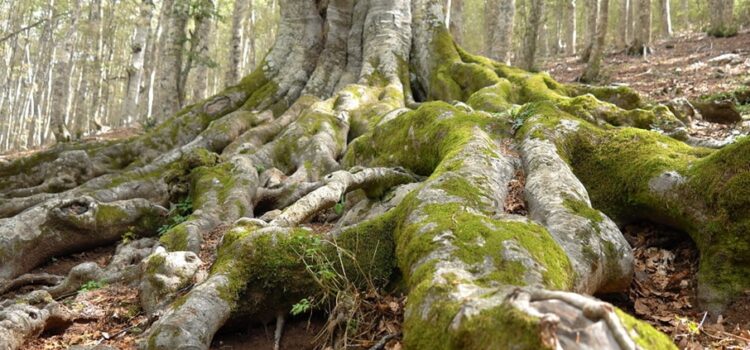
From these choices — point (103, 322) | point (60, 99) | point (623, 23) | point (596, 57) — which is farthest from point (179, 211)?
point (623, 23)

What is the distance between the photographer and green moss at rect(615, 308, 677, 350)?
6.27 feet

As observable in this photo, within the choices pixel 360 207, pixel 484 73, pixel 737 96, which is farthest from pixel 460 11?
pixel 360 207

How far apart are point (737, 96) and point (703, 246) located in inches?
297

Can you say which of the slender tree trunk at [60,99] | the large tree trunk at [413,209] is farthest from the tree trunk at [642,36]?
the slender tree trunk at [60,99]

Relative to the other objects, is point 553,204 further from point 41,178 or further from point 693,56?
point 693,56

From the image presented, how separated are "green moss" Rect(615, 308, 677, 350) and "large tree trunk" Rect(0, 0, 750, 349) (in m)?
0.01

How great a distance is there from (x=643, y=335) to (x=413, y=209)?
2.12 meters

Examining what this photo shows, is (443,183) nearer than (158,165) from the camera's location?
Yes

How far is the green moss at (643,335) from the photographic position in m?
1.91

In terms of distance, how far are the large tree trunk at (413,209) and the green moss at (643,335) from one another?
15 millimetres

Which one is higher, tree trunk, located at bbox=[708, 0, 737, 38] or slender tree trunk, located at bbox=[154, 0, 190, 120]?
tree trunk, located at bbox=[708, 0, 737, 38]

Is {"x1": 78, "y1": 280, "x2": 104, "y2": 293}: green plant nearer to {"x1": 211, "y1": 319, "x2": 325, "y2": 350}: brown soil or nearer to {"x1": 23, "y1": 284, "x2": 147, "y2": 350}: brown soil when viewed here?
{"x1": 23, "y1": 284, "x2": 147, "y2": 350}: brown soil

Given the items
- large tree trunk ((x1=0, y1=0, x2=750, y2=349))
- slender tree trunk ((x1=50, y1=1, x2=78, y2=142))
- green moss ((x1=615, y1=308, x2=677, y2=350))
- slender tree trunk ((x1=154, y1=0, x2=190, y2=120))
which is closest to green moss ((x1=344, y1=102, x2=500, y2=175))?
large tree trunk ((x1=0, y1=0, x2=750, y2=349))

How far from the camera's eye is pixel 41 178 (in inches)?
365
